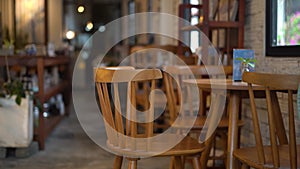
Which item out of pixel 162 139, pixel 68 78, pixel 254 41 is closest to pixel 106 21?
pixel 68 78

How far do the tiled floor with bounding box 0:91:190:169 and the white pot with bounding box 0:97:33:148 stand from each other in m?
0.16

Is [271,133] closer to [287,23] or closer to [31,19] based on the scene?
[287,23]

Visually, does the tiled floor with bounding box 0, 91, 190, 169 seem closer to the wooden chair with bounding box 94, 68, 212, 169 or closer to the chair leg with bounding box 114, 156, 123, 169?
the chair leg with bounding box 114, 156, 123, 169

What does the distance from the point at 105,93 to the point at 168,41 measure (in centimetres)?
439

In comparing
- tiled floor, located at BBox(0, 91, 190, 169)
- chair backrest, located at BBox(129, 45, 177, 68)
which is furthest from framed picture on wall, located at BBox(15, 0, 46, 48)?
tiled floor, located at BBox(0, 91, 190, 169)

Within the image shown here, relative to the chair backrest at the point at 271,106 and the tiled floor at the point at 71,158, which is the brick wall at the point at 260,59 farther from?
the chair backrest at the point at 271,106

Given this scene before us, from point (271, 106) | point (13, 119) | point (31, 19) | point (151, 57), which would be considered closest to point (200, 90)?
point (271, 106)

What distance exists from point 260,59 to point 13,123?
7.11ft

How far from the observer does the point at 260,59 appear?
3.40 m

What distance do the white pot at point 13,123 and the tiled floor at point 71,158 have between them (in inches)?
6.1

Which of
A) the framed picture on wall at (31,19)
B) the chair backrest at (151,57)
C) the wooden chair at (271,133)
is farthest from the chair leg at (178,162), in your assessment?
the framed picture on wall at (31,19)

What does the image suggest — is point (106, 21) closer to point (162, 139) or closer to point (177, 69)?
point (177, 69)

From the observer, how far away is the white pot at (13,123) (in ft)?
12.3

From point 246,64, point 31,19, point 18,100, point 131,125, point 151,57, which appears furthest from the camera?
point 31,19
